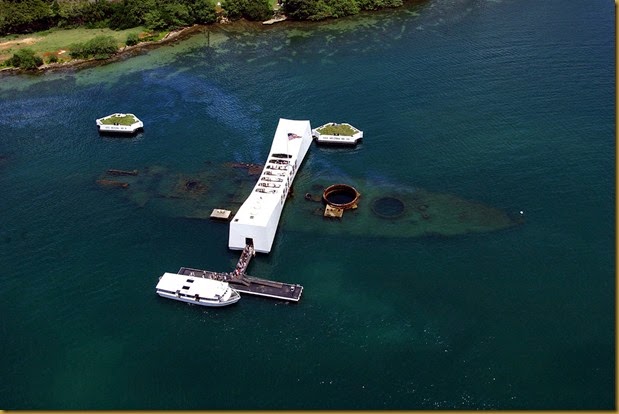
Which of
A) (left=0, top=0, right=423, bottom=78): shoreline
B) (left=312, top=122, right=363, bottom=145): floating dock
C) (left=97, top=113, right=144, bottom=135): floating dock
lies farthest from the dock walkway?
(left=0, top=0, right=423, bottom=78): shoreline

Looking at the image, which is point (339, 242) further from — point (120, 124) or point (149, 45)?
point (149, 45)

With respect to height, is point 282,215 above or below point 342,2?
below

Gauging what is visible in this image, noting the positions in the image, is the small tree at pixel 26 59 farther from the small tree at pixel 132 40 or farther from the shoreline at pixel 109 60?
the small tree at pixel 132 40

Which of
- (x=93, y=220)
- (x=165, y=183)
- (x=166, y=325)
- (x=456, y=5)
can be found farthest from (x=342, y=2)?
(x=166, y=325)

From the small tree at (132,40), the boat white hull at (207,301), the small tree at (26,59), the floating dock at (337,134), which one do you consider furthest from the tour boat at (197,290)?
the small tree at (132,40)

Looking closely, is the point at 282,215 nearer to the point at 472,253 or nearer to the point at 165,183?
the point at 165,183

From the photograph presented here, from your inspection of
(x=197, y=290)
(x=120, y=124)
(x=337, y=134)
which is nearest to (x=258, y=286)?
(x=197, y=290)
